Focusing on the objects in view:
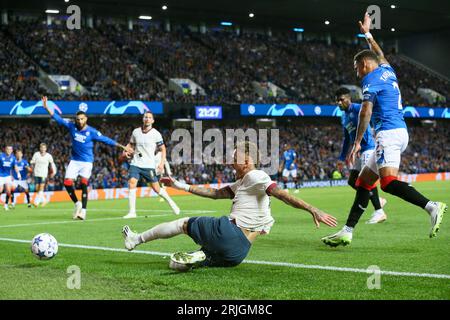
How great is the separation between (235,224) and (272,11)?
43423 mm

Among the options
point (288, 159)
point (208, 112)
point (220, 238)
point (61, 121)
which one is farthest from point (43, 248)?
point (208, 112)

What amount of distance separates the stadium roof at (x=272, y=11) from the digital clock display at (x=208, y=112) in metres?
9.26

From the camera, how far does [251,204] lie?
6168mm

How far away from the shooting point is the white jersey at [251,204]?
6.10m

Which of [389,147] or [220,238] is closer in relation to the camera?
[220,238]

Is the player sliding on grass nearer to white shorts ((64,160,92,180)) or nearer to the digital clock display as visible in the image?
white shorts ((64,160,92,180))

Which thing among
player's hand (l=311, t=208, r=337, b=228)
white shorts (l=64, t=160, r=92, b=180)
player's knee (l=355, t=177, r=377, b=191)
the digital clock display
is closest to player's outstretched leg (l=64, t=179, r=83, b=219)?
white shorts (l=64, t=160, r=92, b=180)

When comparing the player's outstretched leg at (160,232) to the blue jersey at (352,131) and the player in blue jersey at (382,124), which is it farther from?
the blue jersey at (352,131)

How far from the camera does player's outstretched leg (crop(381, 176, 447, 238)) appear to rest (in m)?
6.93

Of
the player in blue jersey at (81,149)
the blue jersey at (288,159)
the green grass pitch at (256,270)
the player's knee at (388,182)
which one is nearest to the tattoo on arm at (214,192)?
the green grass pitch at (256,270)

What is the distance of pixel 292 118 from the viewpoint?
149 feet

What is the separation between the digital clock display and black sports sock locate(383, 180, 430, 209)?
30336 mm

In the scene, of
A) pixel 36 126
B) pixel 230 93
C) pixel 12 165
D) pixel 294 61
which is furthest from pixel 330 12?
pixel 12 165

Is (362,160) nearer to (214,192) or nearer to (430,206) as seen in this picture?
(430,206)
